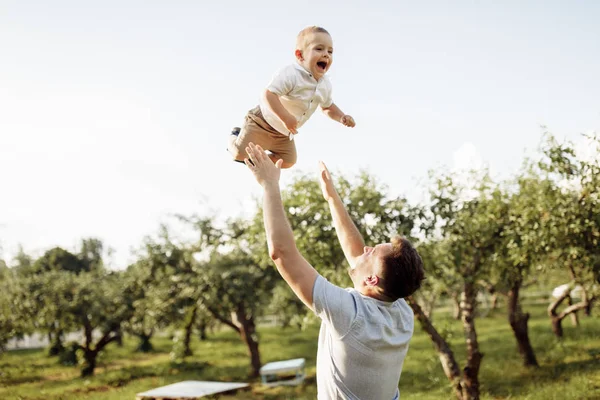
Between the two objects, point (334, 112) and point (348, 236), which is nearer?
point (348, 236)

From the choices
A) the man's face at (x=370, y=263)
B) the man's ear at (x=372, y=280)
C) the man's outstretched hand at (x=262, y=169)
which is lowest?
the man's ear at (x=372, y=280)

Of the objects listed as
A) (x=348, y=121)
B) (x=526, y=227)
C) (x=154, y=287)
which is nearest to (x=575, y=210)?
(x=526, y=227)

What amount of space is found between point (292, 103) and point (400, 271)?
4.58 feet

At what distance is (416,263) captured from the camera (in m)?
2.95

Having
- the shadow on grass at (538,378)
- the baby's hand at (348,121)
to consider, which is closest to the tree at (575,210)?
the shadow on grass at (538,378)

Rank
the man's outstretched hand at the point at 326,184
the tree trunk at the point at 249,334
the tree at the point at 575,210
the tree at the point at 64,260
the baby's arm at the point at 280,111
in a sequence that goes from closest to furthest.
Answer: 1. the baby's arm at the point at 280,111
2. the man's outstretched hand at the point at 326,184
3. the tree at the point at 575,210
4. the tree trunk at the point at 249,334
5. the tree at the point at 64,260

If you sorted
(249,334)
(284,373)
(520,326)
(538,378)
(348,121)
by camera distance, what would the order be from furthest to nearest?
1. (249,334)
2. (284,373)
3. (520,326)
4. (538,378)
5. (348,121)

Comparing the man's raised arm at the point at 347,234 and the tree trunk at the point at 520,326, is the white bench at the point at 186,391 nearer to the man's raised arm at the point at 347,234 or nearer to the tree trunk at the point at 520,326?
the tree trunk at the point at 520,326

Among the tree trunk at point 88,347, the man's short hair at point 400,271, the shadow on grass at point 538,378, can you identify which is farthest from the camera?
the tree trunk at point 88,347

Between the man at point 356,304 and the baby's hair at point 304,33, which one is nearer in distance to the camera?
the man at point 356,304

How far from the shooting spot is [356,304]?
9.55 feet

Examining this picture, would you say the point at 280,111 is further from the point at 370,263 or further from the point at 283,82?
the point at 370,263

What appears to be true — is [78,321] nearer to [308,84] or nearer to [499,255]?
[499,255]

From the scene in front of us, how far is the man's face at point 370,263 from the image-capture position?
9.71 ft
